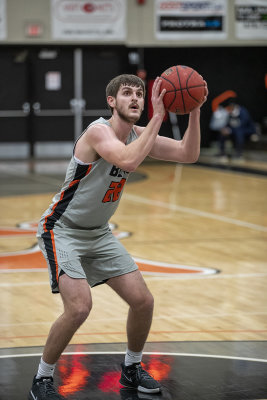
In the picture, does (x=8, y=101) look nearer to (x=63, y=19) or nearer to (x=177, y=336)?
(x=63, y=19)

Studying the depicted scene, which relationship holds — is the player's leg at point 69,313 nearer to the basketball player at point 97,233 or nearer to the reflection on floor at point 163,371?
the basketball player at point 97,233

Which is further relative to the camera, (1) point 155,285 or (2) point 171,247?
(2) point 171,247

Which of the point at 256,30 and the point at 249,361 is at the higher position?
the point at 256,30

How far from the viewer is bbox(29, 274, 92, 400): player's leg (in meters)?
3.97

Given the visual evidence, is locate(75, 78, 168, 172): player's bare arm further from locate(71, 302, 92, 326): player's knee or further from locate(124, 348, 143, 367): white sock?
locate(124, 348, 143, 367): white sock

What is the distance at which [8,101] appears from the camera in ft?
69.0

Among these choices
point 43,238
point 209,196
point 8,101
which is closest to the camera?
point 43,238

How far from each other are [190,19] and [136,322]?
1566 centimetres

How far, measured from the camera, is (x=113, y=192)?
4.19 meters

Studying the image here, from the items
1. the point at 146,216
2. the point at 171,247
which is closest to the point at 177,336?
the point at 171,247

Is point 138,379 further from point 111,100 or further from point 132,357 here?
point 111,100

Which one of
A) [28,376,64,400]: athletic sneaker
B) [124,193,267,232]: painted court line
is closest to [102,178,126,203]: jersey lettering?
[28,376,64,400]: athletic sneaker

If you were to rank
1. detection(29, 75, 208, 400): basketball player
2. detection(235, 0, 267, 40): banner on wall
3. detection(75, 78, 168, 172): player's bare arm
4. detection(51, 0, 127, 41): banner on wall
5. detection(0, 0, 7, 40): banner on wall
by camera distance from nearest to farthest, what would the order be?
1. detection(75, 78, 168, 172): player's bare arm
2. detection(29, 75, 208, 400): basketball player
3. detection(0, 0, 7, 40): banner on wall
4. detection(51, 0, 127, 41): banner on wall
5. detection(235, 0, 267, 40): banner on wall

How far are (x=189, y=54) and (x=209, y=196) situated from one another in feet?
31.4
